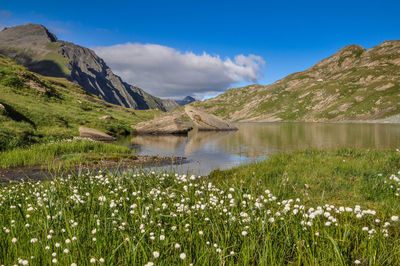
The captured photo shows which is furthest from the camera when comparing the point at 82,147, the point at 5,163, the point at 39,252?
the point at 82,147

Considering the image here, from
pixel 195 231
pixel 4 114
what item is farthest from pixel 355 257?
pixel 4 114

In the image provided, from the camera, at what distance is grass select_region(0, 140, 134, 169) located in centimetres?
1805

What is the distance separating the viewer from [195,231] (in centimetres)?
498

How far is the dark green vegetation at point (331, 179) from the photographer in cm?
905

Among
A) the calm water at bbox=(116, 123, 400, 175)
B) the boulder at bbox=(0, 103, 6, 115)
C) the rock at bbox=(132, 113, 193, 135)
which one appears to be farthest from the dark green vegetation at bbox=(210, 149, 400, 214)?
the rock at bbox=(132, 113, 193, 135)

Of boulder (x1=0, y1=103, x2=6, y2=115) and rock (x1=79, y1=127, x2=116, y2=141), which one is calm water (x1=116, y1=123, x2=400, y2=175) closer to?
rock (x1=79, y1=127, x2=116, y2=141)

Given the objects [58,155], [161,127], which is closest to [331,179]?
[58,155]

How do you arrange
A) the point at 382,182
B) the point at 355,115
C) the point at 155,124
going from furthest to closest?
1. the point at 355,115
2. the point at 155,124
3. the point at 382,182

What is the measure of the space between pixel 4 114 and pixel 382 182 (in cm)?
3431

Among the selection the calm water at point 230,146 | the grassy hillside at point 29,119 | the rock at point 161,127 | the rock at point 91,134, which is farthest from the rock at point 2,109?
the rock at point 161,127

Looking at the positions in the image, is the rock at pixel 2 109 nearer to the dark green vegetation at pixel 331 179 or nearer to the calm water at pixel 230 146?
the calm water at pixel 230 146

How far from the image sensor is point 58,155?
2191 centimetres

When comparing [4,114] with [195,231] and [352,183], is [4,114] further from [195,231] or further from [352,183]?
[352,183]

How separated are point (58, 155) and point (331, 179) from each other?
21.6m
